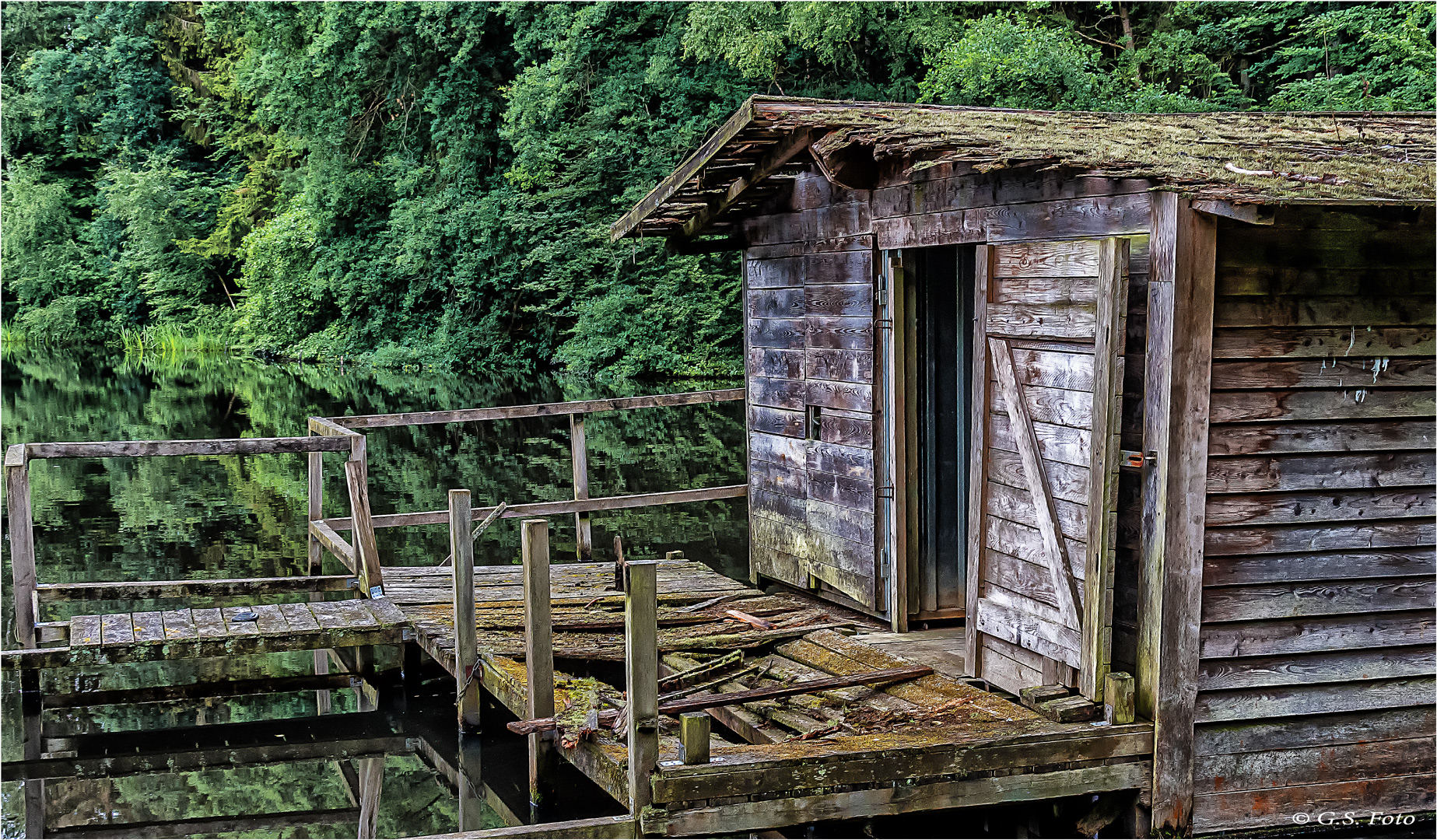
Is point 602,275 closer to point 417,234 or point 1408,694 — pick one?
point 417,234

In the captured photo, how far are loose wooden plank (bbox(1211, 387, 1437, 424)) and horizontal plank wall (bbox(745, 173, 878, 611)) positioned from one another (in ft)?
9.97

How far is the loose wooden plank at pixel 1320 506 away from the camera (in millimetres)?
6090

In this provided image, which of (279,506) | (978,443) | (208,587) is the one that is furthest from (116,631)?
(279,506)

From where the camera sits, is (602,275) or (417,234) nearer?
(602,275)

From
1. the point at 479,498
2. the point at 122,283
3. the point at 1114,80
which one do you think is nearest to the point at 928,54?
the point at 1114,80

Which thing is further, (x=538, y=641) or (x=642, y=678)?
(x=538, y=641)

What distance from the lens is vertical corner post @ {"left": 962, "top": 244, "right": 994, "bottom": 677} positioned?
23.6 ft

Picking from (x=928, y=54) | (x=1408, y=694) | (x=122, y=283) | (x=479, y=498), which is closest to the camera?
(x=1408, y=694)

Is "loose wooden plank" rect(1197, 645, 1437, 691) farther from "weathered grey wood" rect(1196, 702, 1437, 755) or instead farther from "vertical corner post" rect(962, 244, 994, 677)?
"vertical corner post" rect(962, 244, 994, 677)

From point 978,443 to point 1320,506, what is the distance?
171 cm

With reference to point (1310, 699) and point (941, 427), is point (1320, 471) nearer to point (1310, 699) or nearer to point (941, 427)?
point (1310, 699)

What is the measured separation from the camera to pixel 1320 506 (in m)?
6.20

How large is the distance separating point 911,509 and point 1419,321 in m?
3.38

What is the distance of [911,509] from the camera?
8812 millimetres
